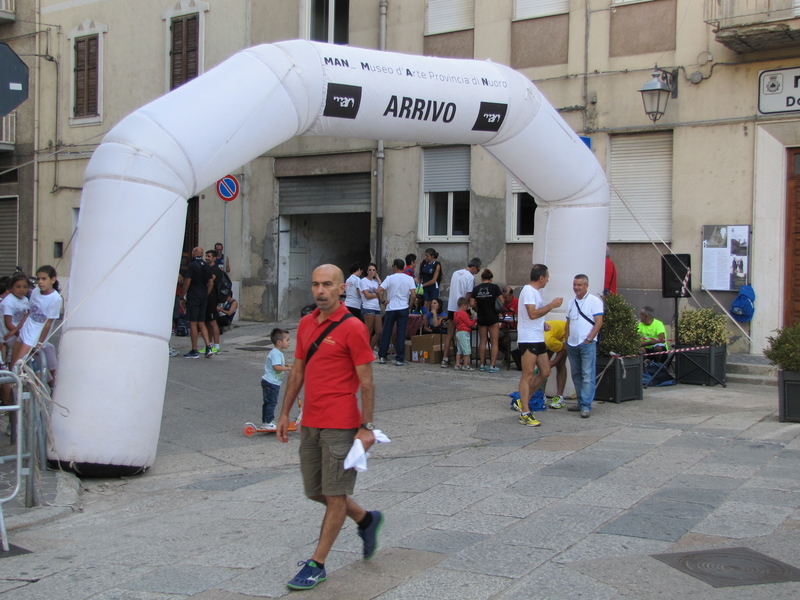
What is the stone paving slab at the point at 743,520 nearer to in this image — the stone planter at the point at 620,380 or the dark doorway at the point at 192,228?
the stone planter at the point at 620,380

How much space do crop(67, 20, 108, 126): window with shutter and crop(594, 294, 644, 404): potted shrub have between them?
55.0ft

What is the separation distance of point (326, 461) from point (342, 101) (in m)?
4.65

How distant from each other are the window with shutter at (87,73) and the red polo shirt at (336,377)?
65.2 feet

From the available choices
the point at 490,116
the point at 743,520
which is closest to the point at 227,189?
the point at 490,116

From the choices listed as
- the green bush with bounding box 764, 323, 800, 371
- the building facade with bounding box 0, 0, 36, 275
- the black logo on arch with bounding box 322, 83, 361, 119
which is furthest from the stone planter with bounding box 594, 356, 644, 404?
the building facade with bounding box 0, 0, 36, 275

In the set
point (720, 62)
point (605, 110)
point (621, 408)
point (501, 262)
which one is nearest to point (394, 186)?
point (501, 262)

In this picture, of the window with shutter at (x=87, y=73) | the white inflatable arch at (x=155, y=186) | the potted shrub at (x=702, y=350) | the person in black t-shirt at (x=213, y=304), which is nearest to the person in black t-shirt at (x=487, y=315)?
the potted shrub at (x=702, y=350)

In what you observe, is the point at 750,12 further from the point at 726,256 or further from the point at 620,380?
the point at 620,380

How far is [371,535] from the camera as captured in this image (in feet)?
16.1

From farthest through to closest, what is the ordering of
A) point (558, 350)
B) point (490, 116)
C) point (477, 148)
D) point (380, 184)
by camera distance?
point (380, 184), point (477, 148), point (558, 350), point (490, 116)

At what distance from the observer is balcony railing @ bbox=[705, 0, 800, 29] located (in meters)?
12.6

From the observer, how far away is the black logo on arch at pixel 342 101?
27.0ft

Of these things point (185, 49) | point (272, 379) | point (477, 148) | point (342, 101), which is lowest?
point (272, 379)

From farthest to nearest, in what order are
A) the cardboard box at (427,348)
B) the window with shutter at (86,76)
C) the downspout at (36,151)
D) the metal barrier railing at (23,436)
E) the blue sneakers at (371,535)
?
the downspout at (36,151), the window with shutter at (86,76), the cardboard box at (427,348), the metal barrier railing at (23,436), the blue sneakers at (371,535)
